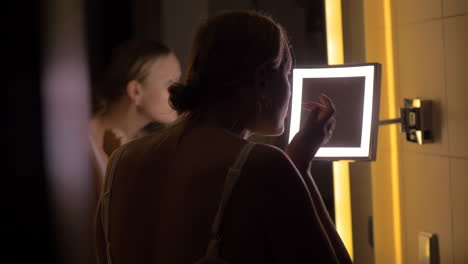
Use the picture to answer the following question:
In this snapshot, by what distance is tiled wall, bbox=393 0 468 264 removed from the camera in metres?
1.12

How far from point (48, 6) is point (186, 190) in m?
1.08

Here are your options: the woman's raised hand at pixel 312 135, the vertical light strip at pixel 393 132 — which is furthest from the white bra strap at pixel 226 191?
the vertical light strip at pixel 393 132

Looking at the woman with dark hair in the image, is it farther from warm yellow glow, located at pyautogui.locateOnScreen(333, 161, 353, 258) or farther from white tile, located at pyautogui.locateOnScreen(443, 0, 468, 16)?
warm yellow glow, located at pyautogui.locateOnScreen(333, 161, 353, 258)

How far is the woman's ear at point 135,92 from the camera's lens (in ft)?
5.64

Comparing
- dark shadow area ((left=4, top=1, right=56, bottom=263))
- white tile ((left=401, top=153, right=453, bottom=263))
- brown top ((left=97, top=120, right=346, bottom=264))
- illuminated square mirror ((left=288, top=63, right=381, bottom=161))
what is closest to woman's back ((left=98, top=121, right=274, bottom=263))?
brown top ((left=97, top=120, right=346, bottom=264))

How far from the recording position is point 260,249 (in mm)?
703

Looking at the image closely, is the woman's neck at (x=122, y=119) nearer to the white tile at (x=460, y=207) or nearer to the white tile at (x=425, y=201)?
the white tile at (x=425, y=201)

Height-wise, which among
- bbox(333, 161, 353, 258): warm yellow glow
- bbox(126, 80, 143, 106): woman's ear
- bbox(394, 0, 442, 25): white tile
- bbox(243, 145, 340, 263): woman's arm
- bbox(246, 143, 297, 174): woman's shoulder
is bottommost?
bbox(333, 161, 353, 258): warm yellow glow

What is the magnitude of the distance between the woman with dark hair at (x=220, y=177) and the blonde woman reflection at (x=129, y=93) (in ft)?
2.91

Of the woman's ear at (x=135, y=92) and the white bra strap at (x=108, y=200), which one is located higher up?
the woman's ear at (x=135, y=92)

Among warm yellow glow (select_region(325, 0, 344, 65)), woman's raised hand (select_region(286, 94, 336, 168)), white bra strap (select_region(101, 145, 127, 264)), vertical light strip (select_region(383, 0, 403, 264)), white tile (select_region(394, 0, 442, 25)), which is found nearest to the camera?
white bra strap (select_region(101, 145, 127, 264))

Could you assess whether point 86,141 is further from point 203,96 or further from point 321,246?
point 321,246

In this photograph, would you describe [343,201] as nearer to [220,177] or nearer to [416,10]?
[416,10]

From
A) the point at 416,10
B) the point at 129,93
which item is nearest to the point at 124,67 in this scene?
the point at 129,93
